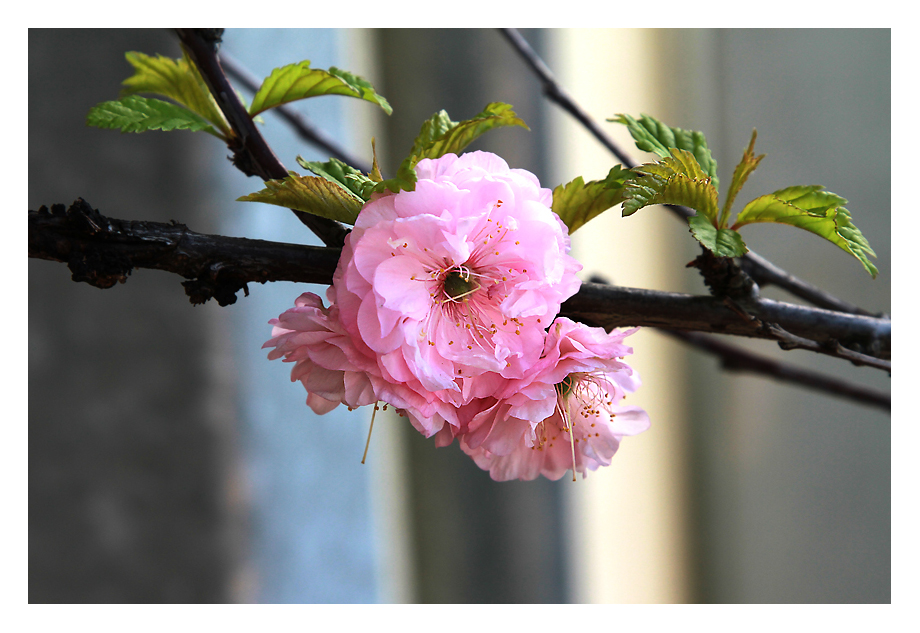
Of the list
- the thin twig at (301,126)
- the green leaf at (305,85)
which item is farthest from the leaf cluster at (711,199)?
the thin twig at (301,126)

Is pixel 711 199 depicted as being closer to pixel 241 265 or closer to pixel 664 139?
pixel 664 139

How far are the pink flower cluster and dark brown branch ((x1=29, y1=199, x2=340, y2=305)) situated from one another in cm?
2

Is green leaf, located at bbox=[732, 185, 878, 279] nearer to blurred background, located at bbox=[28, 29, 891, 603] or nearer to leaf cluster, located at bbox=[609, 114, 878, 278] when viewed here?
leaf cluster, located at bbox=[609, 114, 878, 278]

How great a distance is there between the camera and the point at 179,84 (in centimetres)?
26

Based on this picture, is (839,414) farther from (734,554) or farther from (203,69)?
(203,69)

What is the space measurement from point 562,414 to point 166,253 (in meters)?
0.16

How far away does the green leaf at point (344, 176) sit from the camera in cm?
20

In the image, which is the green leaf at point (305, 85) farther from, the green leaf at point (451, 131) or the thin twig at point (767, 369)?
the thin twig at point (767, 369)

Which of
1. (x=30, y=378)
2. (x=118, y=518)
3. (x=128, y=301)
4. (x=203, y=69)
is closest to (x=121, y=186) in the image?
(x=128, y=301)

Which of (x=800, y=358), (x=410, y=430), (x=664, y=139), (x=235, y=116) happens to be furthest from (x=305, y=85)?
(x=800, y=358)

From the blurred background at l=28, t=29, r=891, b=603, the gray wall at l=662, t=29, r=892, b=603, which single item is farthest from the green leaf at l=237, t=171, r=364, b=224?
the gray wall at l=662, t=29, r=892, b=603

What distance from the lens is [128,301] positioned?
0.69 metres

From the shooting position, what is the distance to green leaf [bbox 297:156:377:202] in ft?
0.65

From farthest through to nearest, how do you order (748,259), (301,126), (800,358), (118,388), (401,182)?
(800,358) → (118,388) → (301,126) → (748,259) → (401,182)
